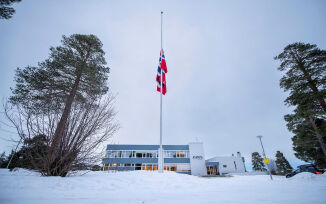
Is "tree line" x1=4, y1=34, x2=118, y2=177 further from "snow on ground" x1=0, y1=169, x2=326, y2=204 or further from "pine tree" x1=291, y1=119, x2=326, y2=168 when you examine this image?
"pine tree" x1=291, y1=119, x2=326, y2=168

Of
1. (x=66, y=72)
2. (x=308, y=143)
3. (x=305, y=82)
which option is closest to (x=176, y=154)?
(x=308, y=143)

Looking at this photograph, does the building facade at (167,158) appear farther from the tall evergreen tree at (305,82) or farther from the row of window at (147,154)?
the tall evergreen tree at (305,82)

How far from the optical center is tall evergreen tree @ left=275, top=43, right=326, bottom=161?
36.2ft

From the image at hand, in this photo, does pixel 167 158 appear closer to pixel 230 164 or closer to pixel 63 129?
pixel 230 164

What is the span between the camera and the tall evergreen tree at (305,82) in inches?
435

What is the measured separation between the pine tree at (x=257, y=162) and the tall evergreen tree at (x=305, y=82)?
3173 centimetres

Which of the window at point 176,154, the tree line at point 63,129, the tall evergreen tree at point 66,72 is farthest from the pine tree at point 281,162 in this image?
the tall evergreen tree at point 66,72

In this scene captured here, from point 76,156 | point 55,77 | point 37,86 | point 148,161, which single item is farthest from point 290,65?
point 148,161

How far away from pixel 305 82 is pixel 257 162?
3672 centimetres

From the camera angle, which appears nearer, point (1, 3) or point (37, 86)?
point (1, 3)

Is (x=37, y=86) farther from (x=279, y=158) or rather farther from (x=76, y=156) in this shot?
(x=279, y=158)

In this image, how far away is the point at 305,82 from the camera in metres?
12.1

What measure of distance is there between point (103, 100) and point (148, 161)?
26388 millimetres

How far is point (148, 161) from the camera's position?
2727 cm
